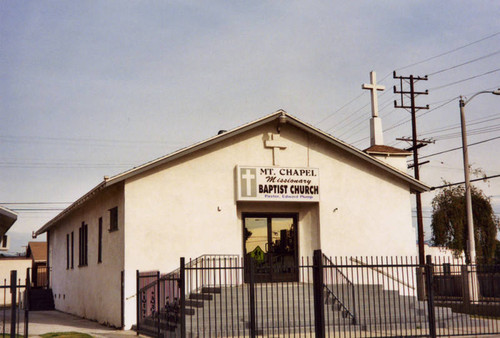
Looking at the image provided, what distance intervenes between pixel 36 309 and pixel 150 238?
18085 millimetres

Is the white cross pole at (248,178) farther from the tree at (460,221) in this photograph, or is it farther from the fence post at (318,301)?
the tree at (460,221)

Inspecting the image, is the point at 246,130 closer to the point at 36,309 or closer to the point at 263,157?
the point at 263,157

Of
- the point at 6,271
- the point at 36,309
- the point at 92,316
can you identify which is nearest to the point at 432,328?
the point at 92,316

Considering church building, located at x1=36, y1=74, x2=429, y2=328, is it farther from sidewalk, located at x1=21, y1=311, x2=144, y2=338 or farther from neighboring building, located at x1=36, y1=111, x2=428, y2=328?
sidewalk, located at x1=21, y1=311, x2=144, y2=338

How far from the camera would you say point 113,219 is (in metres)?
22.2

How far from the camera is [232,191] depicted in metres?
21.8

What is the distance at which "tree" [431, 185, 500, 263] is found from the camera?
40.1 metres

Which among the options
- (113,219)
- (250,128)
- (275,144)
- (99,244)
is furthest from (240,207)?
(99,244)

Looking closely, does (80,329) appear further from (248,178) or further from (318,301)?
(318,301)

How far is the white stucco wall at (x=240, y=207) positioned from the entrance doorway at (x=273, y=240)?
1.09 ft

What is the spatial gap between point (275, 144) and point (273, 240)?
11.2ft

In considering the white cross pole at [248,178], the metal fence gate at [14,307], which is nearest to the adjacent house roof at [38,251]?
the metal fence gate at [14,307]

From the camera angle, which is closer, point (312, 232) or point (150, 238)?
point (150, 238)

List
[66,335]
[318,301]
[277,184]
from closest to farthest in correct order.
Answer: [318,301] → [66,335] → [277,184]
